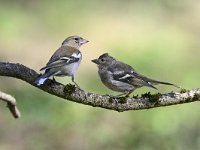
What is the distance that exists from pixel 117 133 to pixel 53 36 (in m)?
6.54

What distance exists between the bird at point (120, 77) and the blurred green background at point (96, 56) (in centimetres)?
347

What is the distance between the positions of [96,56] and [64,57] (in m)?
8.76

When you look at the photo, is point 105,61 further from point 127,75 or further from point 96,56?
point 96,56

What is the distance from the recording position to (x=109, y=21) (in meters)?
19.0

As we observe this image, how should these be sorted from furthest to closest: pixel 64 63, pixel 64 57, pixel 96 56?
pixel 96 56
pixel 64 57
pixel 64 63

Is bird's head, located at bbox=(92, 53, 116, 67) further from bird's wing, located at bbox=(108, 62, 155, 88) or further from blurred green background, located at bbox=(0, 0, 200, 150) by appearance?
blurred green background, located at bbox=(0, 0, 200, 150)

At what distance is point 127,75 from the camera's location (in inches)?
299

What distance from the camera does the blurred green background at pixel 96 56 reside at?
38.8 ft

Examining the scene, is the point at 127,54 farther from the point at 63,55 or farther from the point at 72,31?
the point at 63,55

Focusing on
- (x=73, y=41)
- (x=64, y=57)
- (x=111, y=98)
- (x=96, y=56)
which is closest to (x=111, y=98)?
(x=111, y=98)

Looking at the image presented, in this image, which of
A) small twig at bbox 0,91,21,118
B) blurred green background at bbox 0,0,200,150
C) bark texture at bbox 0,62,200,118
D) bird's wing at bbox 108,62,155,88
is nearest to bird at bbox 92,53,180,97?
bird's wing at bbox 108,62,155,88

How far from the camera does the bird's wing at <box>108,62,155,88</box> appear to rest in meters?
7.31

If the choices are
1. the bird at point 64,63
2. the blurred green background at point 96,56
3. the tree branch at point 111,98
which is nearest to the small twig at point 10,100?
the tree branch at point 111,98

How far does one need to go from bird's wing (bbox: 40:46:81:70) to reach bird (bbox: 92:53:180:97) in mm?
380
